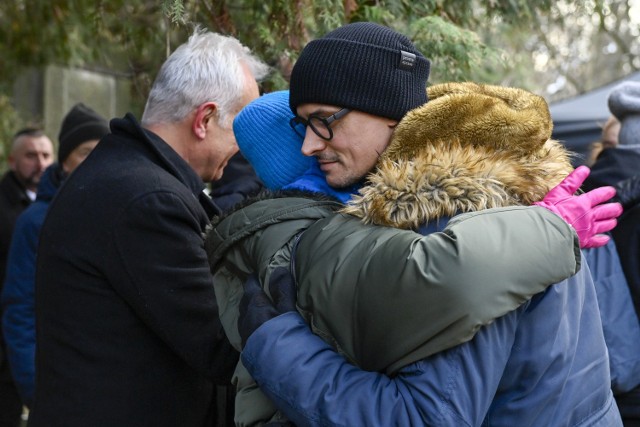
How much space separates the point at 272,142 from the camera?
2.01 m

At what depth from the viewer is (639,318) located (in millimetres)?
2650

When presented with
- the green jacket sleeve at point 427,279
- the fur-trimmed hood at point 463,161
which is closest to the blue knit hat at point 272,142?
the fur-trimmed hood at point 463,161

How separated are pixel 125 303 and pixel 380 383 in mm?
1002

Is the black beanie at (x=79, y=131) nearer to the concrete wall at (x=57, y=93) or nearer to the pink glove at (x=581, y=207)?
the pink glove at (x=581, y=207)

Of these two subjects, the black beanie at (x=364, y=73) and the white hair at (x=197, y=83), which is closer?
the black beanie at (x=364, y=73)

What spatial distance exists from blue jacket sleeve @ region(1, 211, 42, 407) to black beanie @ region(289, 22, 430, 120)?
2.63m

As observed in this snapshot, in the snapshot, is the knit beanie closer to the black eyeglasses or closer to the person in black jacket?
the person in black jacket

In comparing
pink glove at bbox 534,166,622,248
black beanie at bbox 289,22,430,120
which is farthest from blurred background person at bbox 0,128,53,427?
pink glove at bbox 534,166,622,248

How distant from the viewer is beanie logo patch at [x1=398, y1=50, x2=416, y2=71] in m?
1.84

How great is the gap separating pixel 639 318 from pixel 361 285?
4.96 feet

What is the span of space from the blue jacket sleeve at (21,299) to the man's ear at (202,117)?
1.79m

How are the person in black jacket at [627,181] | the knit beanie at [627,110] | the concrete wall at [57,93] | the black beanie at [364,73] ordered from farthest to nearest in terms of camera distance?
the concrete wall at [57,93] → the knit beanie at [627,110] → the person in black jacket at [627,181] → the black beanie at [364,73]

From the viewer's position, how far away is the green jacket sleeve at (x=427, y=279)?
1417 millimetres

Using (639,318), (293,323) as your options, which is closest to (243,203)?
(293,323)
